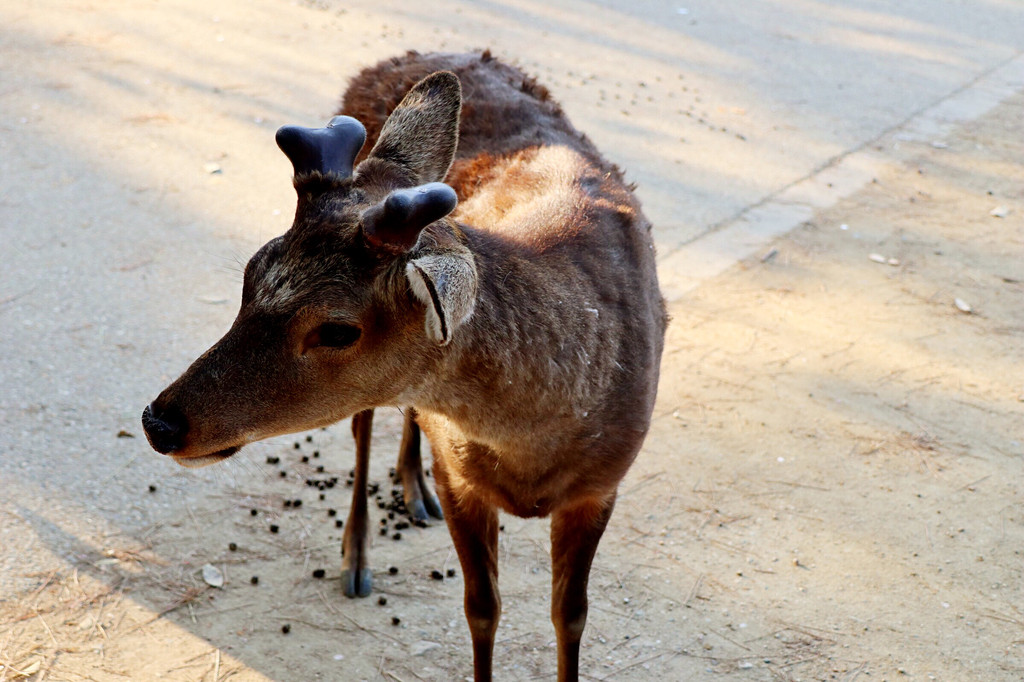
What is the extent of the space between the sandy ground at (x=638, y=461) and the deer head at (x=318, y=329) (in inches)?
39.5

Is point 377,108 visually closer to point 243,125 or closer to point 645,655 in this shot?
point 645,655

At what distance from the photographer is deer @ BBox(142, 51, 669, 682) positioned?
2781 millimetres

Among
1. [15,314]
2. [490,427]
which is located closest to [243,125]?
[15,314]

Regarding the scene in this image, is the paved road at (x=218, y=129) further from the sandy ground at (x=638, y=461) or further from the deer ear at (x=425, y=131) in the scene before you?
the deer ear at (x=425, y=131)

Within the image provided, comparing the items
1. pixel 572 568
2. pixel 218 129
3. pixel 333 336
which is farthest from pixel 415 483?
pixel 218 129

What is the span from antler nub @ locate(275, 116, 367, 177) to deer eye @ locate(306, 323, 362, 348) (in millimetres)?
478

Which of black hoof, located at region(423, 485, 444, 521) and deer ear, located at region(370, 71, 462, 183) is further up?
deer ear, located at region(370, 71, 462, 183)

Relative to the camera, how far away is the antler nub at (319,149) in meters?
2.99

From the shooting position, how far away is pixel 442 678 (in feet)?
13.2

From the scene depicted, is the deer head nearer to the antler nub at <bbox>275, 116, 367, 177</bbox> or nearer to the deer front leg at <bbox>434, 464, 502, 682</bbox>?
the antler nub at <bbox>275, 116, 367, 177</bbox>

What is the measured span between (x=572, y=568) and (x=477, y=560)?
13.8 inches

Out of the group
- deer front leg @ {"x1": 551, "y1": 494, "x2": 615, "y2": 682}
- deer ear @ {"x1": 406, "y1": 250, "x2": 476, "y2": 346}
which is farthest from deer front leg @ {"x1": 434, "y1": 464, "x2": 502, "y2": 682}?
deer ear @ {"x1": 406, "y1": 250, "x2": 476, "y2": 346}

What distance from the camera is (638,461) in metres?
5.31

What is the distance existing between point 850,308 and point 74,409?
4647 mm
